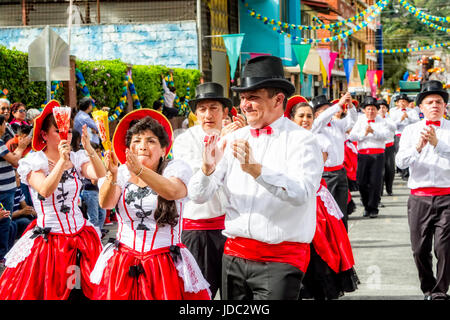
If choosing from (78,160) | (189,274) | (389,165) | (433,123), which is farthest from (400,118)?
(189,274)

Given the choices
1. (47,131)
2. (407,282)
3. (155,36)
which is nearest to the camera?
(47,131)

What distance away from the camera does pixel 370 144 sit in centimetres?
1332

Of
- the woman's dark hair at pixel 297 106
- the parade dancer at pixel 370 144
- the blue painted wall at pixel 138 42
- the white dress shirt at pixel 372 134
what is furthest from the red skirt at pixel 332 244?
the blue painted wall at pixel 138 42

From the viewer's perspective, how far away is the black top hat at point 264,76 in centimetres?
405

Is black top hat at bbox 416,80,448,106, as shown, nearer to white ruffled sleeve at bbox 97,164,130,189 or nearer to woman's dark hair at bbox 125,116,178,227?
woman's dark hair at bbox 125,116,178,227

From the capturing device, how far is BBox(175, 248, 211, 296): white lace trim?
441 cm

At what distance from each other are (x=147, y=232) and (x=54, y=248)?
122 centimetres

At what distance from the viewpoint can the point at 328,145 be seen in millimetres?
9477

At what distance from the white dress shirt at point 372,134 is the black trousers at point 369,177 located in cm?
21

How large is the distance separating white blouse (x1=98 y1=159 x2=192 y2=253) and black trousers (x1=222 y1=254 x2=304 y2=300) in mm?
481

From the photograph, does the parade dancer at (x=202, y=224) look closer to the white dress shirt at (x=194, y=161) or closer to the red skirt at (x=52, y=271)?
the white dress shirt at (x=194, y=161)
